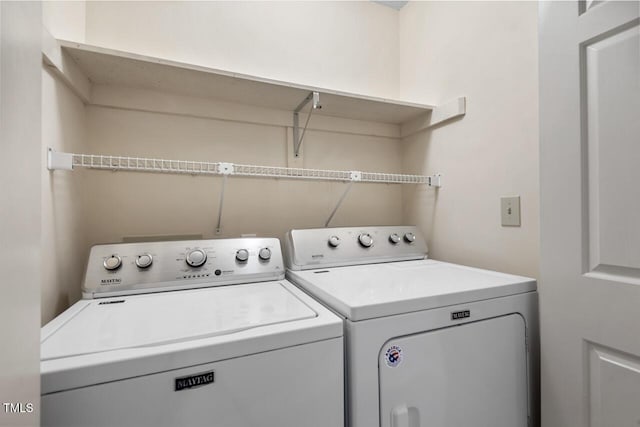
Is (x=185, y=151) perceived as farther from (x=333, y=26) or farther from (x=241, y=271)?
(x=333, y=26)

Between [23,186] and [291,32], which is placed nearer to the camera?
[23,186]

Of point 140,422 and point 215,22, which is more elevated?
point 215,22

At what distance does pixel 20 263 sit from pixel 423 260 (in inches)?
62.9

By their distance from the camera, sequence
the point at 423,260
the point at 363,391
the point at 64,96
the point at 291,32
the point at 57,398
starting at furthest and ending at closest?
the point at 291,32 → the point at 423,260 → the point at 64,96 → the point at 363,391 → the point at 57,398

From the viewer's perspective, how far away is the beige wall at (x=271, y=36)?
1.44 m

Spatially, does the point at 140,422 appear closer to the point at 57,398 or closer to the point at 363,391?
the point at 57,398

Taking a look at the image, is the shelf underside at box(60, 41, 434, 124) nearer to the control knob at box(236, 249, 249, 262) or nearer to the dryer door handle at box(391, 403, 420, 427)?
the control knob at box(236, 249, 249, 262)

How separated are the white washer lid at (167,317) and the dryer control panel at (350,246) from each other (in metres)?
0.28

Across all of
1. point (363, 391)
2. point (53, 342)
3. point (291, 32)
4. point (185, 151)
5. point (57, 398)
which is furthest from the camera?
point (291, 32)

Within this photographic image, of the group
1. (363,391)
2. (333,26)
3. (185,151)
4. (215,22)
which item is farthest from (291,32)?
(363,391)

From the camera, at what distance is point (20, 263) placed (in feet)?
1.35

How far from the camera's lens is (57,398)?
57cm

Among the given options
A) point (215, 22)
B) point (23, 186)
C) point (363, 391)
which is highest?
point (215, 22)

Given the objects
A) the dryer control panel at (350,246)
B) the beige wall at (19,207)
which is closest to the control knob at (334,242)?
the dryer control panel at (350,246)
